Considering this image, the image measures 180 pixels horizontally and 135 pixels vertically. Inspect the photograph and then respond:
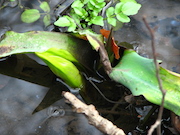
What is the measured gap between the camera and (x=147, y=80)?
1.00 m

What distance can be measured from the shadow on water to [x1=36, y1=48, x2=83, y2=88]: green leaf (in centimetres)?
9

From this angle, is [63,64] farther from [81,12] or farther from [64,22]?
[81,12]

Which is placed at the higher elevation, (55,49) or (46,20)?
(55,49)

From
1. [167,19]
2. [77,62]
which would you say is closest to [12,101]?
[77,62]

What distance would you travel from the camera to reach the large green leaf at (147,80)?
0.94 m

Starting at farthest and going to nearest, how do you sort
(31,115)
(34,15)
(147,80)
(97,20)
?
(34,15), (97,20), (31,115), (147,80)

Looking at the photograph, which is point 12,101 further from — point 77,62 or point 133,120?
point 133,120

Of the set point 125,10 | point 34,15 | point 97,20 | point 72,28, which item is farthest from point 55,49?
point 34,15

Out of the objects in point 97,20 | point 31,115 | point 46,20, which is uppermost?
point 97,20

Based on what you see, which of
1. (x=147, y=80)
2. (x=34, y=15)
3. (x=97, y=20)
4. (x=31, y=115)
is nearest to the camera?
(x=147, y=80)

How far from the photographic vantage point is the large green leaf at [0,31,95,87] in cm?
105

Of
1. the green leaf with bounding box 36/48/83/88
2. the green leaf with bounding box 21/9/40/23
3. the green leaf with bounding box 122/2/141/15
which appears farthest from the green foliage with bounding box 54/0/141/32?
the green leaf with bounding box 21/9/40/23

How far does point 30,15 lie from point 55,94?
1.82ft

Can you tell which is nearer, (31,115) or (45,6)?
(31,115)
